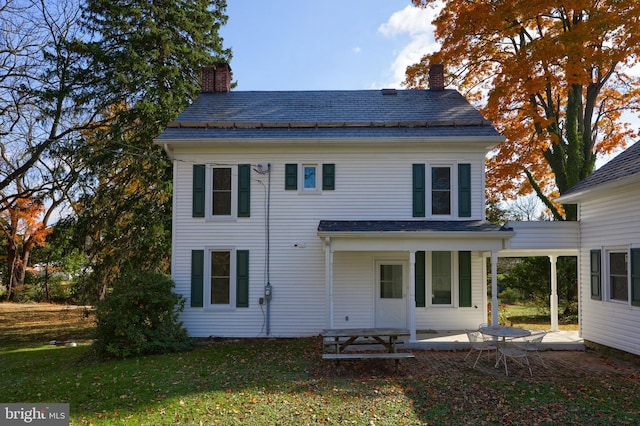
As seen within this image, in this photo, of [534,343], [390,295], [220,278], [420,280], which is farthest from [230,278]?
[534,343]

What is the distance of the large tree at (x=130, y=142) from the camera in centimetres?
1568

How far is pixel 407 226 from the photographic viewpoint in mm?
11469

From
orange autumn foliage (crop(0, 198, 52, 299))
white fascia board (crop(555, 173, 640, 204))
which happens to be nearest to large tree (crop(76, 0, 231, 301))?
orange autumn foliage (crop(0, 198, 52, 299))

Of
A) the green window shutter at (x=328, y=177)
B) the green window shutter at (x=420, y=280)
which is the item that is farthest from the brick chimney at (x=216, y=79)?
the green window shutter at (x=420, y=280)

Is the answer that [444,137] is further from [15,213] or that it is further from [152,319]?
[15,213]

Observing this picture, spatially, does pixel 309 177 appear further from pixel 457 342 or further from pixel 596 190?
pixel 596 190

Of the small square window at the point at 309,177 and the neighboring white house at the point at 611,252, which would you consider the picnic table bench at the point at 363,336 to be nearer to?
the small square window at the point at 309,177

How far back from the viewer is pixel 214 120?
43.5 ft

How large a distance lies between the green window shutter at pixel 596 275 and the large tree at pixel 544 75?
146 inches

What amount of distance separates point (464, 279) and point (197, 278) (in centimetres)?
760

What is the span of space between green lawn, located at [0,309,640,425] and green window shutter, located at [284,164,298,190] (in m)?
4.55

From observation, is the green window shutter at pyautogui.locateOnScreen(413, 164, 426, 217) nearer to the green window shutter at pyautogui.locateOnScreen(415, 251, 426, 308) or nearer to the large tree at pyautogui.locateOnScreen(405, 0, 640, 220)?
the green window shutter at pyautogui.locateOnScreen(415, 251, 426, 308)

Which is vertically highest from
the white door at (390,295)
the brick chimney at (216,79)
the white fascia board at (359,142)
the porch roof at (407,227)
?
the brick chimney at (216,79)

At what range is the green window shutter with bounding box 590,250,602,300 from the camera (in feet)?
35.3
